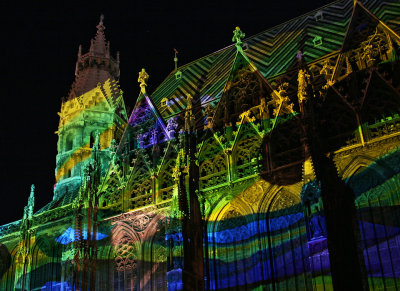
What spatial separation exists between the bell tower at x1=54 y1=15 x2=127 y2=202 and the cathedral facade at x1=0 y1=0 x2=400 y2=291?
2.63 metres

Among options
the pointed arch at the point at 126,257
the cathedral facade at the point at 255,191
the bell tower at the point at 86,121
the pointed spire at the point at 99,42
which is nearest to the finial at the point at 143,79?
the cathedral facade at the point at 255,191

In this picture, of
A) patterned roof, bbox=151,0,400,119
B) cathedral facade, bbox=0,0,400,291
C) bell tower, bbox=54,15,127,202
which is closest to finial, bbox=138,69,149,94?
cathedral facade, bbox=0,0,400,291

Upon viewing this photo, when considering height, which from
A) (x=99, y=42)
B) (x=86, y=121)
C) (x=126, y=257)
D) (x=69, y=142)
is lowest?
(x=126, y=257)

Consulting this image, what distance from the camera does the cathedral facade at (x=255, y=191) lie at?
1919cm

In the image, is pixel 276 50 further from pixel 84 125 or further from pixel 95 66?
pixel 95 66

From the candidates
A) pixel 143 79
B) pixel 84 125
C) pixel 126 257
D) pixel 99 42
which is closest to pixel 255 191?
pixel 126 257

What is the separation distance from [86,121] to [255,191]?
1529 cm

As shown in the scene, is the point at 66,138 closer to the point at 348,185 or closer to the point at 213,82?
the point at 213,82

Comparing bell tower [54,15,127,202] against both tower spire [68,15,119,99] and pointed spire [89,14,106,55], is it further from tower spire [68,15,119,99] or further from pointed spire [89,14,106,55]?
pointed spire [89,14,106,55]

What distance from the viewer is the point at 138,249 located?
79.8 ft

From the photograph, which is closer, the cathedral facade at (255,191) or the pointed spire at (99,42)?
the cathedral facade at (255,191)

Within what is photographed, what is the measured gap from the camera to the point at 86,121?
34.5m

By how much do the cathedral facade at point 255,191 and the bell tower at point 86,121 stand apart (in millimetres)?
2627

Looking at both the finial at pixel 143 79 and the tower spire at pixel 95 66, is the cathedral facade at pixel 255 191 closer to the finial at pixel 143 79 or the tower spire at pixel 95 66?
the finial at pixel 143 79
